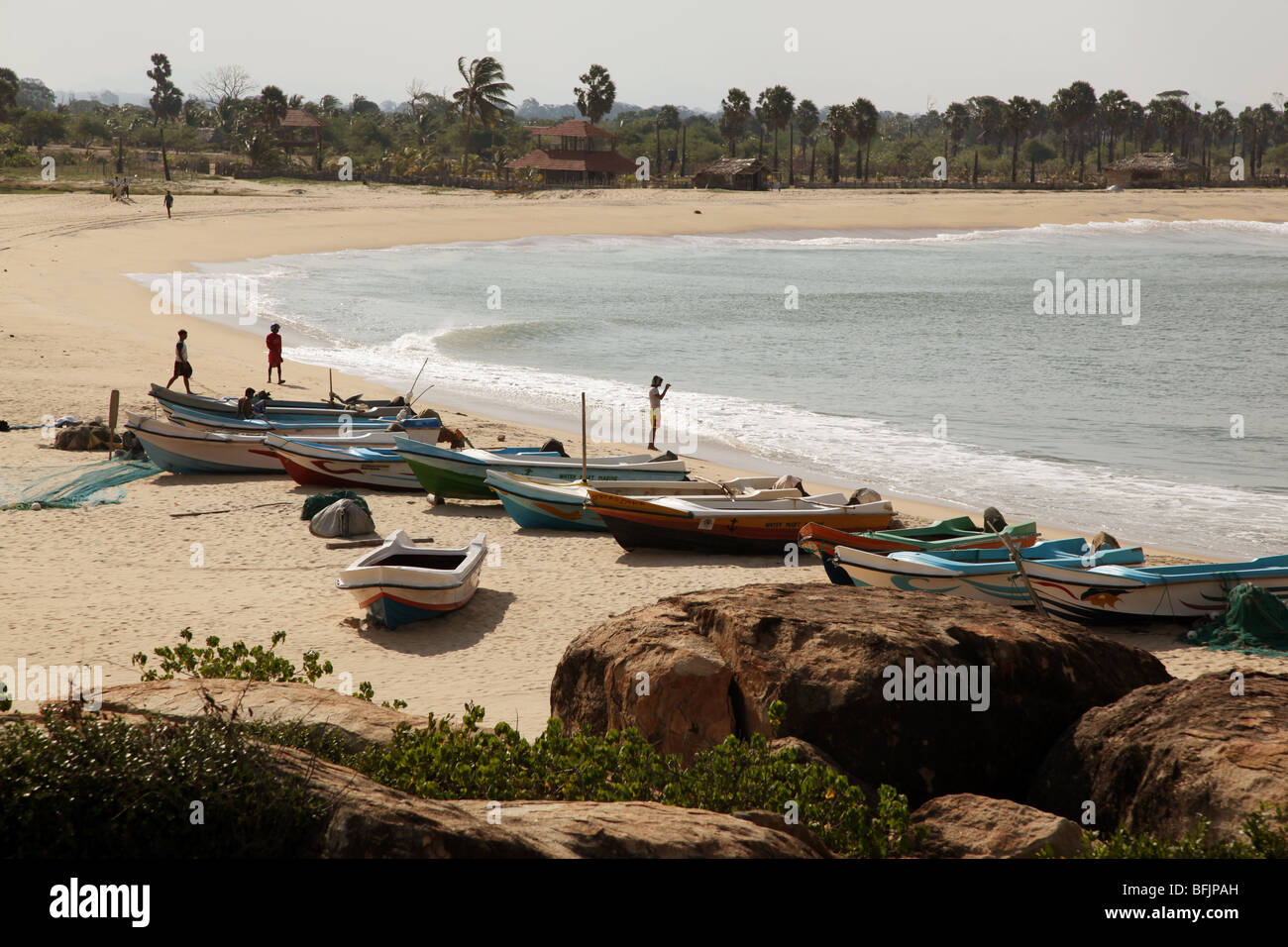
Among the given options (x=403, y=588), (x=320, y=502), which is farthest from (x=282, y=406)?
(x=403, y=588)

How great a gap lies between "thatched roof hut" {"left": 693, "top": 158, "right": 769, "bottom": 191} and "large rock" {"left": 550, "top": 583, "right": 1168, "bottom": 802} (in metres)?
77.6

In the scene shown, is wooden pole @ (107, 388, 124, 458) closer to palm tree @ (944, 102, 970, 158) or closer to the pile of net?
the pile of net

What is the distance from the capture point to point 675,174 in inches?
3632

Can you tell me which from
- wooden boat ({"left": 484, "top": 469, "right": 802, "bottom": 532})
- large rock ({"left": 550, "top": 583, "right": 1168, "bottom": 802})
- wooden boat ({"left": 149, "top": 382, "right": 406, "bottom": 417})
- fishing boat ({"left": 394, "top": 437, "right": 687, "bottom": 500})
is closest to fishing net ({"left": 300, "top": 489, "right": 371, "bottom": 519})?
fishing boat ({"left": 394, "top": 437, "right": 687, "bottom": 500})

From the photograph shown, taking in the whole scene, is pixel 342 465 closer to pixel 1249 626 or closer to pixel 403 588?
pixel 403 588

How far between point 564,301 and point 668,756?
1495 inches

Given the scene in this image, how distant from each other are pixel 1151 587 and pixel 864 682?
255 inches

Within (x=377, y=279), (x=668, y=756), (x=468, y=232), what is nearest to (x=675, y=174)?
(x=468, y=232)

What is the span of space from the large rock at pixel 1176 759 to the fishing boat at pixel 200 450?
1454 centimetres

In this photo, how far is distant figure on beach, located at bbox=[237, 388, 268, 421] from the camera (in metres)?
18.8

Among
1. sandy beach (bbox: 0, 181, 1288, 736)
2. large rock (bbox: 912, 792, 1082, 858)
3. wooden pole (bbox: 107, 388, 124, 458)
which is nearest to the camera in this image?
large rock (bbox: 912, 792, 1082, 858)

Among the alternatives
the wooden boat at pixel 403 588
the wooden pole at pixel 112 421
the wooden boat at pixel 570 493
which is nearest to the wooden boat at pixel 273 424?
the wooden pole at pixel 112 421
